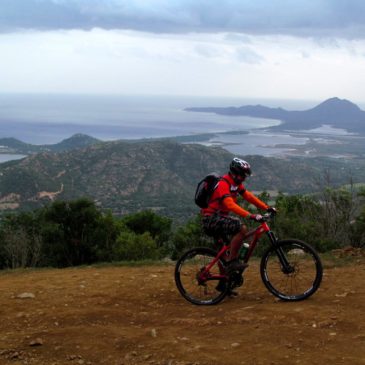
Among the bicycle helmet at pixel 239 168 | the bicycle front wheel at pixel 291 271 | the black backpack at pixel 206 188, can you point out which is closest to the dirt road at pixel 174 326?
the bicycle front wheel at pixel 291 271

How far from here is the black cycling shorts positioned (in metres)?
6.93

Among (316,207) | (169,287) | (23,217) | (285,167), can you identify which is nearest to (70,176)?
(285,167)

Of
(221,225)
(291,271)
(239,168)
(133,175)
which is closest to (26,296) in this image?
(221,225)

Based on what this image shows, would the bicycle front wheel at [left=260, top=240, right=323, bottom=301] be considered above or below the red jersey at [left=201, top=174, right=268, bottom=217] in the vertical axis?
below

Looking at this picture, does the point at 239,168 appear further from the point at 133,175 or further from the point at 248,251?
the point at 133,175

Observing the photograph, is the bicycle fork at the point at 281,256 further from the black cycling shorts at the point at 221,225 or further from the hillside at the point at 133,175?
the hillside at the point at 133,175

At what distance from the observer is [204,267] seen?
24.4 ft

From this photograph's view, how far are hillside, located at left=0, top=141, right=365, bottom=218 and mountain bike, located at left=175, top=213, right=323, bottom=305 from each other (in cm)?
7802

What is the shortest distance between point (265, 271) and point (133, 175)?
104 metres

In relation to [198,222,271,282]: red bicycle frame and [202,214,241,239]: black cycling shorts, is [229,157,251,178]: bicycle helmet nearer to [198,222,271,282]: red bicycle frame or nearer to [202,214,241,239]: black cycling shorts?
[202,214,241,239]: black cycling shorts

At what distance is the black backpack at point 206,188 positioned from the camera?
22.5ft

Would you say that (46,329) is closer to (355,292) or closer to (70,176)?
(355,292)

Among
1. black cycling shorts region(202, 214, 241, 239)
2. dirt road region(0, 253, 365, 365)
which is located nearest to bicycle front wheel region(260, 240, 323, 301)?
dirt road region(0, 253, 365, 365)

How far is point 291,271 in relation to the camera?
277 inches
